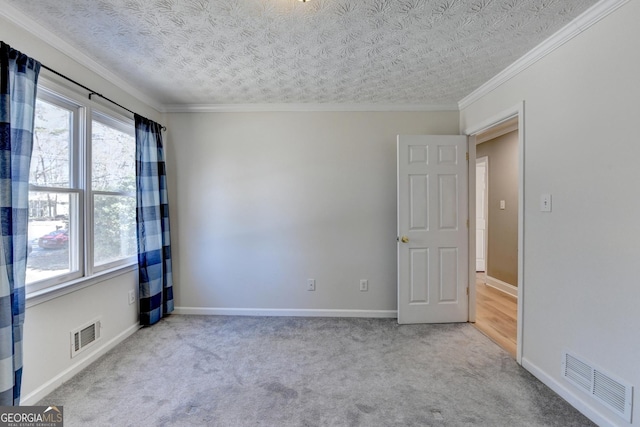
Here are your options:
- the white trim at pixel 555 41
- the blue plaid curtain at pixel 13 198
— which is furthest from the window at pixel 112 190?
the white trim at pixel 555 41

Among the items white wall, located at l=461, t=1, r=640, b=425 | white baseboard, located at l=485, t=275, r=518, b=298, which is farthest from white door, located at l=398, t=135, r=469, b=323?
white baseboard, located at l=485, t=275, r=518, b=298

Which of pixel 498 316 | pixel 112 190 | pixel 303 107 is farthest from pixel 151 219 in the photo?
pixel 498 316

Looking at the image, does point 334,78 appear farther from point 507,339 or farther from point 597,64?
point 507,339

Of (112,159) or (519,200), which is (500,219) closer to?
(519,200)

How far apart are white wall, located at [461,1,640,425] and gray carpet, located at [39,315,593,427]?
0.39 metres

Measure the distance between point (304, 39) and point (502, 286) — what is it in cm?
417

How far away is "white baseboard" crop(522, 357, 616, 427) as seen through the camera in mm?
1484

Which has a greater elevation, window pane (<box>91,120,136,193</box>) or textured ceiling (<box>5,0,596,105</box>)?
textured ceiling (<box>5,0,596,105</box>)

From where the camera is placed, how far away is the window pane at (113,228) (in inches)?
88.8

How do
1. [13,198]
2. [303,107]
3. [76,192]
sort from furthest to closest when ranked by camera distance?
1. [303,107]
2. [76,192]
3. [13,198]

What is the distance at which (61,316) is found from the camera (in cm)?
187

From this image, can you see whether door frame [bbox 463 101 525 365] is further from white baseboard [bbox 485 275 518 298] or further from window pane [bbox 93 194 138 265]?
window pane [bbox 93 194 138 265]

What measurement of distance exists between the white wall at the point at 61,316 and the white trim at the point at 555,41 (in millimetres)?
3338

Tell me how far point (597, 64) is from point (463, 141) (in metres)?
1.25
